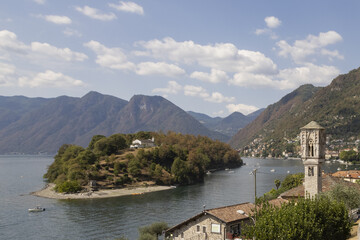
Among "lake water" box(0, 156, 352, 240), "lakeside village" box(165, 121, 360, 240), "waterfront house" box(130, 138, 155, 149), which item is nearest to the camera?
"lakeside village" box(165, 121, 360, 240)

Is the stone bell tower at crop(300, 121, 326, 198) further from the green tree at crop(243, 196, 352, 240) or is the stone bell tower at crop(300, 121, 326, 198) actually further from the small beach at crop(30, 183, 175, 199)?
the small beach at crop(30, 183, 175, 199)

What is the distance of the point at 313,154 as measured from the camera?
1702 inches

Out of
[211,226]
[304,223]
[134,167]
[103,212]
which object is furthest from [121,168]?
[304,223]

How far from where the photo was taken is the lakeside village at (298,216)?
28.0m

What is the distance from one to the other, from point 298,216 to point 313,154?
1668cm

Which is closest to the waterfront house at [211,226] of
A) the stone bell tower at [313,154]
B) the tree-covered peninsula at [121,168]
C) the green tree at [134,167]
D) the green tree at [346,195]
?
the stone bell tower at [313,154]

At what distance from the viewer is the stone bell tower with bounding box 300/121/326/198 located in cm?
4284

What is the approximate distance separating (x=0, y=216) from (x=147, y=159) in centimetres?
7755

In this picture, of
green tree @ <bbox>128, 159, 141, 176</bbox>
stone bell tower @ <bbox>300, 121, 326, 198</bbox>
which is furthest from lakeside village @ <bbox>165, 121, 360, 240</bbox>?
green tree @ <bbox>128, 159, 141, 176</bbox>

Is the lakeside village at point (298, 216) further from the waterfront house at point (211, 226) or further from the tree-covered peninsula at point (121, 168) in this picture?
the tree-covered peninsula at point (121, 168)

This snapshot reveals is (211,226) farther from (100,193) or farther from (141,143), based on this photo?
(141,143)

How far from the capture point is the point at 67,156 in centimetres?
16025

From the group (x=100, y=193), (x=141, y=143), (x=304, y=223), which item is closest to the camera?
(x=304, y=223)

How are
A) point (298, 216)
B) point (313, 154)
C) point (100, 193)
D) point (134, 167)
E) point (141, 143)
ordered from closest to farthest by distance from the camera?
point (298, 216) → point (313, 154) → point (100, 193) → point (134, 167) → point (141, 143)
